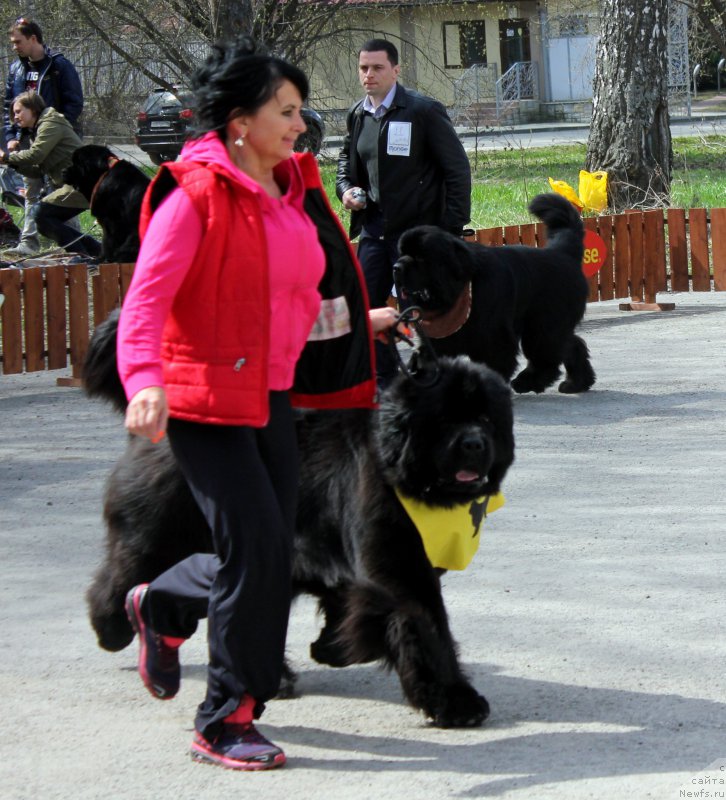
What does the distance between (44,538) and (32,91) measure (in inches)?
287

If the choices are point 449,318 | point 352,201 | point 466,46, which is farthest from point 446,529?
point 466,46

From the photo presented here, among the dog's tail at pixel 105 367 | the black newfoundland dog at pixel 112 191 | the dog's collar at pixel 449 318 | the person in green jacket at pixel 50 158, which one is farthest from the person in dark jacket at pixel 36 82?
the dog's tail at pixel 105 367

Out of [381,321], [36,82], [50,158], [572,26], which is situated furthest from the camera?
[572,26]

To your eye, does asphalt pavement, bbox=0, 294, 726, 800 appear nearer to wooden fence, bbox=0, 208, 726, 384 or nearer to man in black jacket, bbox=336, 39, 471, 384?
man in black jacket, bbox=336, 39, 471, 384

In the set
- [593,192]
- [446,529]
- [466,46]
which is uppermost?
[466,46]

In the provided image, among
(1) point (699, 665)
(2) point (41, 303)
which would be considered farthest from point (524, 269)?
(1) point (699, 665)

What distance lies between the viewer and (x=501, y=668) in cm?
401

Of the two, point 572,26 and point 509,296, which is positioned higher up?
point 572,26

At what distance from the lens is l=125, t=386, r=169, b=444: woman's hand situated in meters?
2.85

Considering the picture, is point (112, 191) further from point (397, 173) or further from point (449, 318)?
point (449, 318)

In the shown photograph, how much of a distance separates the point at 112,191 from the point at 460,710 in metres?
6.68

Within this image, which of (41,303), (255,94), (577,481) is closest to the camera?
(255,94)

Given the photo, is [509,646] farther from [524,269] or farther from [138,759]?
[524,269]

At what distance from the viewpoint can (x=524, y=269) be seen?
797 cm
